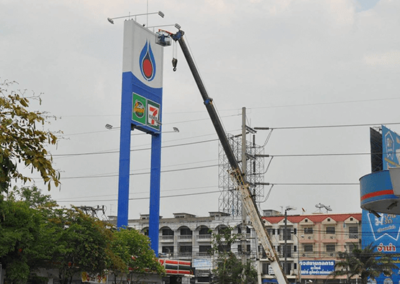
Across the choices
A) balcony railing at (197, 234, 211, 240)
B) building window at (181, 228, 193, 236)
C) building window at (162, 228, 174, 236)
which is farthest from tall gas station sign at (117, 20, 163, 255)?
building window at (162, 228, 174, 236)

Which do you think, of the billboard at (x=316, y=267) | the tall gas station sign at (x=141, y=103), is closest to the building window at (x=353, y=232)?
the billboard at (x=316, y=267)

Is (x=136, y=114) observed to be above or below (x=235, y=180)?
above

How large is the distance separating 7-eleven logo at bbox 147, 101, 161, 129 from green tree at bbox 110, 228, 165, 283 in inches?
353

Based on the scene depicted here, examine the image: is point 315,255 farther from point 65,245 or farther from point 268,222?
point 65,245

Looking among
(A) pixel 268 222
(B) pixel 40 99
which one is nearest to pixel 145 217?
(A) pixel 268 222

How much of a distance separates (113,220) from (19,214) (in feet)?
239

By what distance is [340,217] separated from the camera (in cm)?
8262

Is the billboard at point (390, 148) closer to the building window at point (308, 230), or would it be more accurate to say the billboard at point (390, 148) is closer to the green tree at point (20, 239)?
the building window at point (308, 230)

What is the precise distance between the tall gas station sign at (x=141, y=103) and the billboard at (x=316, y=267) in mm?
40391

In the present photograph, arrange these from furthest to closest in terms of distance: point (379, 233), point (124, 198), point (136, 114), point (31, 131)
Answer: point (379, 233) → point (136, 114) → point (124, 198) → point (31, 131)

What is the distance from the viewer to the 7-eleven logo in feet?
147

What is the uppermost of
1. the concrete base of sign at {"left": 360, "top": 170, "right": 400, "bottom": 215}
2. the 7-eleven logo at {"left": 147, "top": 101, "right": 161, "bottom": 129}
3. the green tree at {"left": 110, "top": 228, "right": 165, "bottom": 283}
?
the 7-eleven logo at {"left": 147, "top": 101, "right": 161, "bottom": 129}

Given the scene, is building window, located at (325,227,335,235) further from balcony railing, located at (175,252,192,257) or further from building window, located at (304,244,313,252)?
balcony railing, located at (175,252,192,257)

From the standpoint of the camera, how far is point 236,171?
101 ft
